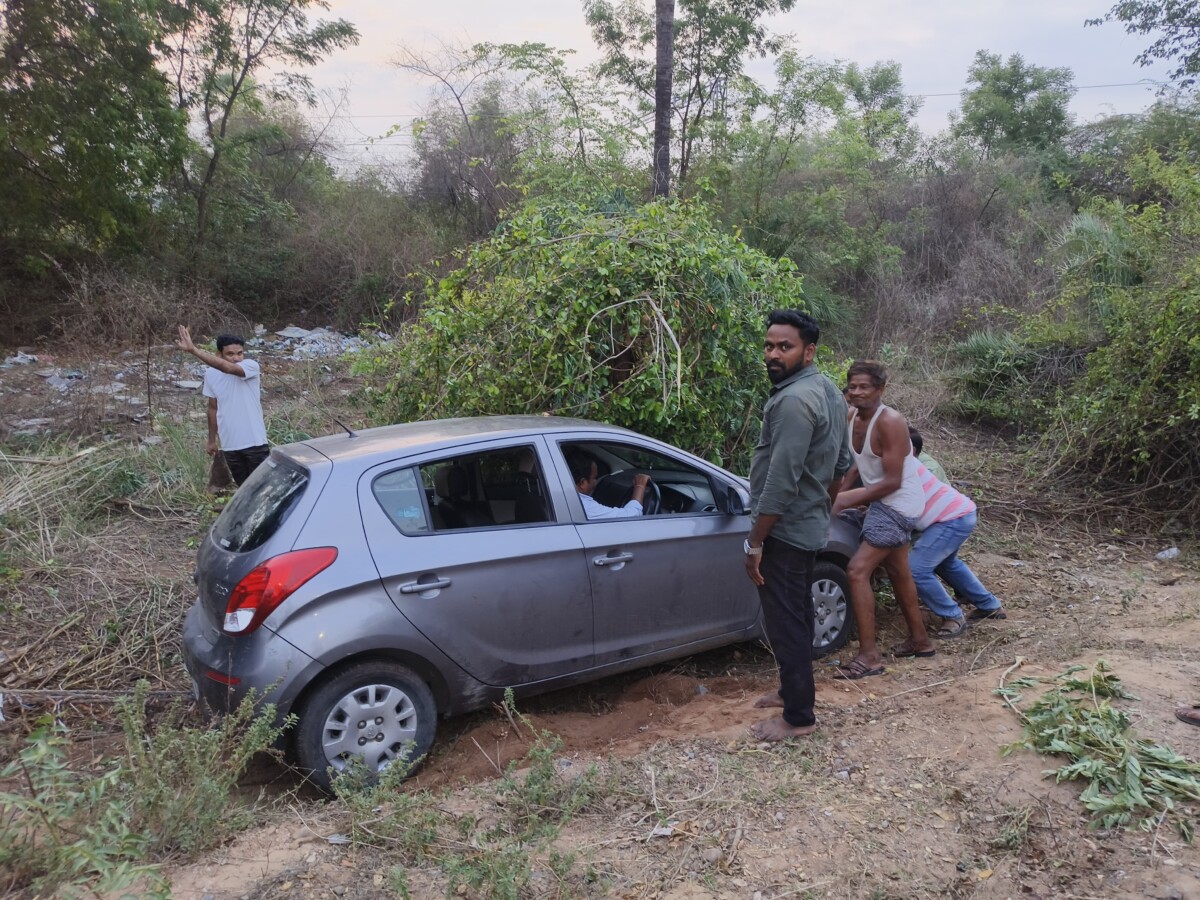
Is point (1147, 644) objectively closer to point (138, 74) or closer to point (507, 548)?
point (507, 548)

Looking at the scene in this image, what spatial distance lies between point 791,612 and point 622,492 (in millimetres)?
1279

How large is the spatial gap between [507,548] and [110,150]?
47.5 feet

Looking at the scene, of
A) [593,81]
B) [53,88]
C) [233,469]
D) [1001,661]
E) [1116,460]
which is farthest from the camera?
[593,81]

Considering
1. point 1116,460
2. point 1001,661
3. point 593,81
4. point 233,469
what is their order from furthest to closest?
point 593,81 → point 1116,460 → point 233,469 → point 1001,661

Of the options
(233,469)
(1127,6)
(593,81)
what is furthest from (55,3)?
(1127,6)

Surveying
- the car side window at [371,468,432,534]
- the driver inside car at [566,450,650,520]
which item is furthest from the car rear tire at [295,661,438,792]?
the driver inside car at [566,450,650,520]

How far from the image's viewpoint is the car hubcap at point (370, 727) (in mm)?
3539

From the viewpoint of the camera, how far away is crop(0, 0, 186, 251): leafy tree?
1372cm

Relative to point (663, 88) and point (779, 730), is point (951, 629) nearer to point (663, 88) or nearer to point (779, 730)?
point (779, 730)

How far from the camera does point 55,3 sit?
13547 mm

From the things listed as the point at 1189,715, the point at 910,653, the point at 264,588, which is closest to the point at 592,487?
the point at 264,588

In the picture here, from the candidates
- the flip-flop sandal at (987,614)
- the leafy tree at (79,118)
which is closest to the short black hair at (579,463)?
the flip-flop sandal at (987,614)

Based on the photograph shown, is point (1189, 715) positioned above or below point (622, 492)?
below

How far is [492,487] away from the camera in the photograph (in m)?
4.27
